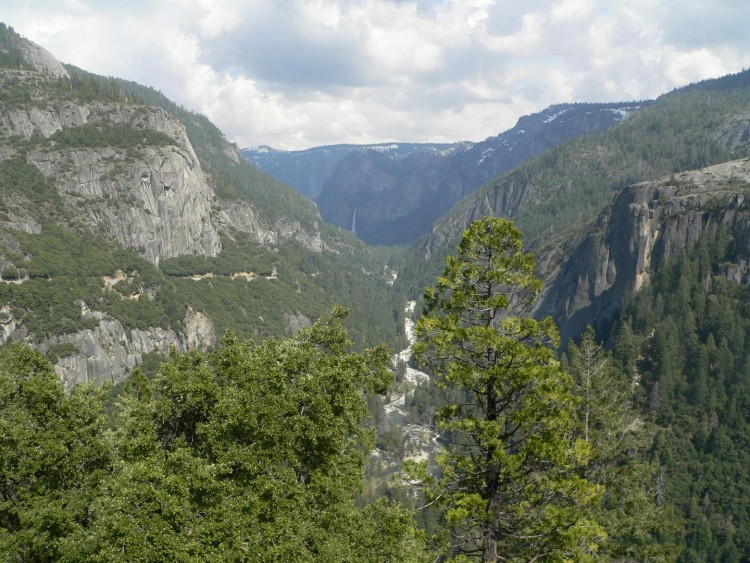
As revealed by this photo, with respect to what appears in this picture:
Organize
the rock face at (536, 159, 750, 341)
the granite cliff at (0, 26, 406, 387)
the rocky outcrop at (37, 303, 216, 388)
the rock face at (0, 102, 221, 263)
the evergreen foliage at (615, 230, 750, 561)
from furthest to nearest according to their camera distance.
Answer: the rock face at (0, 102, 221, 263) < the rock face at (536, 159, 750, 341) < the granite cliff at (0, 26, 406, 387) < the rocky outcrop at (37, 303, 216, 388) < the evergreen foliage at (615, 230, 750, 561)

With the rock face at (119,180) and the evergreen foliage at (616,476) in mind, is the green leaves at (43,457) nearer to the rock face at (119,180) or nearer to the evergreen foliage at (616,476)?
the evergreen foliage at (616,476)

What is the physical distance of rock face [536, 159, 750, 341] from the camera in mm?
147000

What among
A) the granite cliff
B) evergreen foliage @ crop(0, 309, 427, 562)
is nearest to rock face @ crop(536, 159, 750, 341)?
the granite cliff

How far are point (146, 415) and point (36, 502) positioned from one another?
15.7 ft

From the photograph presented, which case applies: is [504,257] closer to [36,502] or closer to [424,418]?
[36,502]

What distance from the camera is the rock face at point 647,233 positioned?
482 ft

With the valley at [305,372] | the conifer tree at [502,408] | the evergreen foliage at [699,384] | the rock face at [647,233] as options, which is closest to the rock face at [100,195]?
the valley at [305,372]

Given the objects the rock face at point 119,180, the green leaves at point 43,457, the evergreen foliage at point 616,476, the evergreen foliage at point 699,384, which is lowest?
the evergreen foliage at point 699,384

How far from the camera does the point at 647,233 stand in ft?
528

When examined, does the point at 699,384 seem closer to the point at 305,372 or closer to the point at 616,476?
the point at 616,476

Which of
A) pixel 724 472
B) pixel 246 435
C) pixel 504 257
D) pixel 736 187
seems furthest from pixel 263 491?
pixel 736 187

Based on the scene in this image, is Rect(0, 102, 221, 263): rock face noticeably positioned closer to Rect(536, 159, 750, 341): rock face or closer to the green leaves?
Rect(536, 159, 750, 341): rock face

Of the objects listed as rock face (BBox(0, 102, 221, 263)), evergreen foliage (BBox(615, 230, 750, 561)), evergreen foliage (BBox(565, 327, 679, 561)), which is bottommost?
evergreen foliage (BBox(615, 230, 750, 561))

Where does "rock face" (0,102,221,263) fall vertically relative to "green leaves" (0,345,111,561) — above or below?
above
